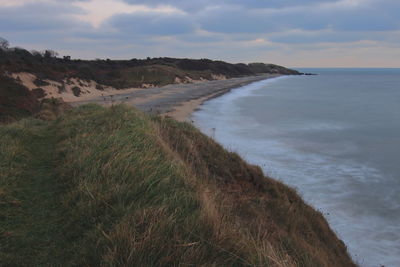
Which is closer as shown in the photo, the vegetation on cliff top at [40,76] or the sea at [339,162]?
the sea at [339,162]

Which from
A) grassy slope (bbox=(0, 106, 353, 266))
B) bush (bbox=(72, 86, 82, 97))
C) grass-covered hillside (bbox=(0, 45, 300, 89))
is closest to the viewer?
grassy slope (bbox=(0, 106, 353, 266))

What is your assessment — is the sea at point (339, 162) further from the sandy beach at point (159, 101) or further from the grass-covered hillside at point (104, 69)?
the grass-covered hillside at point (104, 69)

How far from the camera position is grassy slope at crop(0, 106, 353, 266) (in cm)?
300

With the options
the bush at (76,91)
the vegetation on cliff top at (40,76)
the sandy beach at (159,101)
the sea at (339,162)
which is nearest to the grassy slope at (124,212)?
the sea at (339,162)

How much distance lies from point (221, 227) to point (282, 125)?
22.2 meters

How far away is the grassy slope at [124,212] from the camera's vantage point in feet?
9.85

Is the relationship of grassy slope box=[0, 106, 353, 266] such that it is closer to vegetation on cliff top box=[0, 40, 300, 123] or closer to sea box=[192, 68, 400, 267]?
sea box=[192, 68, 400, 267]

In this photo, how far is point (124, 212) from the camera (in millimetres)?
3646

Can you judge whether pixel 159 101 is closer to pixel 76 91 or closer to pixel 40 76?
pixel 76 91

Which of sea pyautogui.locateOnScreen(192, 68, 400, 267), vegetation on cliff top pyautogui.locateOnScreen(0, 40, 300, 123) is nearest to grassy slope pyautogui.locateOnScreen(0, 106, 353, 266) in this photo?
sea pyautogui.locateOnScreen(192, 68, 400, 267)

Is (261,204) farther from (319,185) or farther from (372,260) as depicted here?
(319,185)

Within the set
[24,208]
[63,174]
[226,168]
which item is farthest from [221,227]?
[226,168]

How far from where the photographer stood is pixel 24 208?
3990 mm

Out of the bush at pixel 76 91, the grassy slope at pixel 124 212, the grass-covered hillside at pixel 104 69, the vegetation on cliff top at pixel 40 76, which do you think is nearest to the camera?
the grassy slope at pixel 124 212
